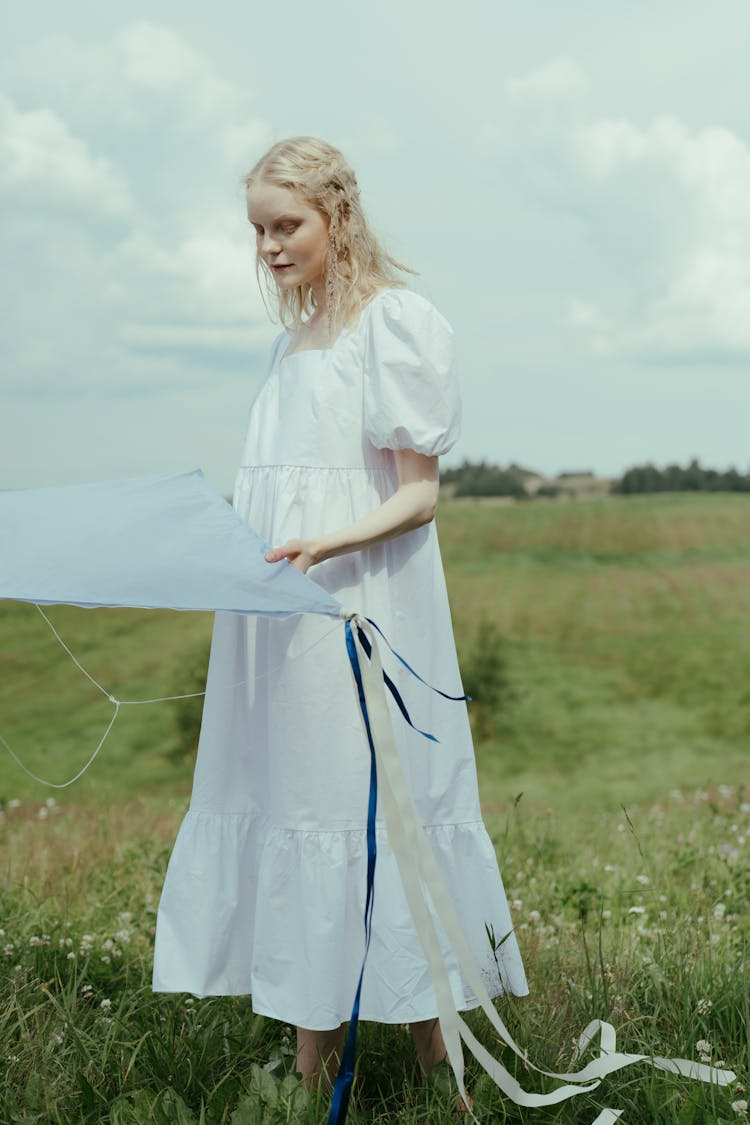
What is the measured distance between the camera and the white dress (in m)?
2.73

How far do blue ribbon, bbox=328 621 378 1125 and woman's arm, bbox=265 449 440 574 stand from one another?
19 cm

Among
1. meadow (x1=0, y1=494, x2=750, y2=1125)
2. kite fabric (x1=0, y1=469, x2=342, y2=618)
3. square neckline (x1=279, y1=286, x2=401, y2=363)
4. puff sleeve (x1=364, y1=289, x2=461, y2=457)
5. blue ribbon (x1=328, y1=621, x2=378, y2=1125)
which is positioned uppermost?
square neckline (x1=279, y1=286, x2=401, y2=363)

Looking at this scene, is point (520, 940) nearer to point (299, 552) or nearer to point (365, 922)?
point (365, 922)

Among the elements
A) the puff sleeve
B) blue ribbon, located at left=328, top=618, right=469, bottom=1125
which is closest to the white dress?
the puff sleeve

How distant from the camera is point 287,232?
9.37 ft

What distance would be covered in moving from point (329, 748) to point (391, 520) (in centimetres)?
58

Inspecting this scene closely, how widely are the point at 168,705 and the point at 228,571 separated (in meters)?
13.9

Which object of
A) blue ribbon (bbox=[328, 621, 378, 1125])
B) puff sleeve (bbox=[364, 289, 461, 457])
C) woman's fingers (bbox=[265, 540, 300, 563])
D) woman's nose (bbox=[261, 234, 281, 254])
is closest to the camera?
blue ribbon (bbox=[328, 621, 378, 1125])

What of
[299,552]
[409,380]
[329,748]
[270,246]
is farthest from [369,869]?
[270,246]

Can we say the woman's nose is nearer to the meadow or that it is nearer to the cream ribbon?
the cream ribbon

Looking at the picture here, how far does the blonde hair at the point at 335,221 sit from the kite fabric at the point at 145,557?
2.02ft

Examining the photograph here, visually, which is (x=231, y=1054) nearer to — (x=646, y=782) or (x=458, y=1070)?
(x=458, y=1070)

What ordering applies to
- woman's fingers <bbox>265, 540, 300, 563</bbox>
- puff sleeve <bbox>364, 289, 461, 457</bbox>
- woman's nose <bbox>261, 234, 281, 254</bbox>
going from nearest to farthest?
1. woman's fingers <bbox>265, 540, 300, 563</bbox>
2. puff sleeve <bbox>364, 289, 461, 457</bbox>
3. woman's nose <bbox>261, 234, 281, 254</bbox>

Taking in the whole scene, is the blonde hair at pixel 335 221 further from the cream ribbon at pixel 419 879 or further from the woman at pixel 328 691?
the cream ribbon at pixel 419 879
